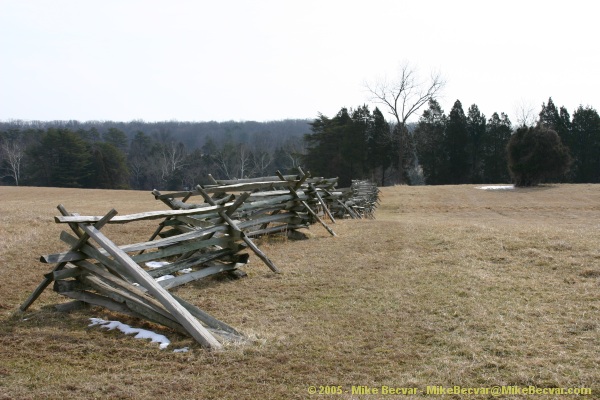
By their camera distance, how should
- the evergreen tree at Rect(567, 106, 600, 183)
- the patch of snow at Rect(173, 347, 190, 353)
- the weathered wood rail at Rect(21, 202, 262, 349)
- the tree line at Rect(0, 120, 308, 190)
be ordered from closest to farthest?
the patch of snow at Rect(173, 347, 190, 353), the weathered wood rail at Rect(21, 202, 262, 349), the evergreen tree at Rect(567, 106, 600, 183), the tree line at Rect(0, 120, 308, 190)

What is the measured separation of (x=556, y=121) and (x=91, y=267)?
57806 mm

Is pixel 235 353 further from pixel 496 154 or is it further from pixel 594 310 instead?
pixel 496 154

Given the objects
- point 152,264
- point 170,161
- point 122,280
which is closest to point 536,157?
point 152,264

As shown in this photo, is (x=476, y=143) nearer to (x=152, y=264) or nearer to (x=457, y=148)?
(x=457, y=148)

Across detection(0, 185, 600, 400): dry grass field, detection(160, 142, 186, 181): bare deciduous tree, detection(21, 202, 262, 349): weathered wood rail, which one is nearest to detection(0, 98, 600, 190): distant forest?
detection(160, 142, 186, 181): bare deciduous tree

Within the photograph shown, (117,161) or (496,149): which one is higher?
(496,149)

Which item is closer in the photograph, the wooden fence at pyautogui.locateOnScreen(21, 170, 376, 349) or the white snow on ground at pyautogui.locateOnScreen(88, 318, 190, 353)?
the white snow on ground at pyautogui.locateOnScreen(88, 318, 190, 353)

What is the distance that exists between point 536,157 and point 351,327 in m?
37.8

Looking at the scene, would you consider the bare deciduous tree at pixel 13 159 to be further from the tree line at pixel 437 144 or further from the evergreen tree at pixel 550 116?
the evergreen tree at pixel 550 116

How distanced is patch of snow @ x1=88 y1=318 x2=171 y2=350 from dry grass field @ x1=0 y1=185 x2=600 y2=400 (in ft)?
0.30

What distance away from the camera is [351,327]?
5141 millimetres

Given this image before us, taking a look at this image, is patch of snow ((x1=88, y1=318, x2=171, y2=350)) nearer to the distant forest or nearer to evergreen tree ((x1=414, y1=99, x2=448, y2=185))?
the distant forest

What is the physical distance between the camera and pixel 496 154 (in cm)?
5356

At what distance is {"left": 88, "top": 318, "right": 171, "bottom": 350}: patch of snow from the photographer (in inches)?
184
